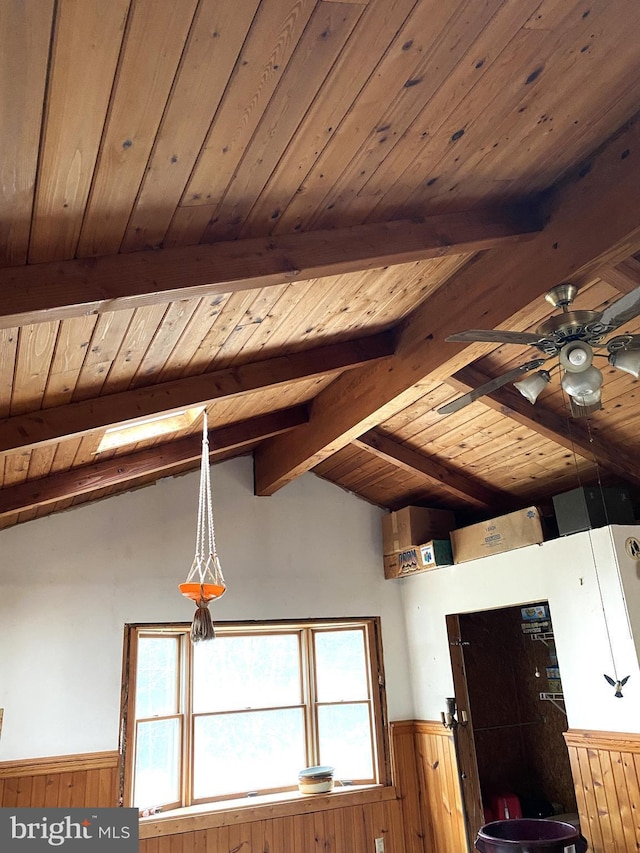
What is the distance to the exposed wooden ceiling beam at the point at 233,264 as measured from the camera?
1.94 m

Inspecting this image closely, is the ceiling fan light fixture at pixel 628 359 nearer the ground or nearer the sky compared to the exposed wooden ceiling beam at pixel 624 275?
nearer the ground

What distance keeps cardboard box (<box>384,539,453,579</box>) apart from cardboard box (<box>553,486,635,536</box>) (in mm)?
1226

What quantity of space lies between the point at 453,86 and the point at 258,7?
707mm

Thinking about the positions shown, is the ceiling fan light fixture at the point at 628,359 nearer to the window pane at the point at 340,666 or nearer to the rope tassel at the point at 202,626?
the rope tassel at the point at 202,626

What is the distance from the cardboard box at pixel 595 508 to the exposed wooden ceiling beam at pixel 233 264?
7.74ft

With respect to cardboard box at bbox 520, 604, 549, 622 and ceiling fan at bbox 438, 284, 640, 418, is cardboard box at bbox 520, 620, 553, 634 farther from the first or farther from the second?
ceiling fan at bbox 438, 284, 640, 418

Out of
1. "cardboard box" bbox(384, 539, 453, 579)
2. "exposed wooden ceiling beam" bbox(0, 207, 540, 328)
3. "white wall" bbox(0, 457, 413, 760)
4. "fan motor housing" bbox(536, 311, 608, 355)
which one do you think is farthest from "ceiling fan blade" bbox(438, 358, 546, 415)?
"white wall" bbox(0, 457, 413, 760)

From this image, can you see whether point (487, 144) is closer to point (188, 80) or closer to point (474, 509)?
point (188, 80)

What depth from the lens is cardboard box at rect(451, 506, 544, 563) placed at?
4.85m

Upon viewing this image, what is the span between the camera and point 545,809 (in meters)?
5.86

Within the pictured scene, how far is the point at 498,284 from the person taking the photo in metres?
3.07

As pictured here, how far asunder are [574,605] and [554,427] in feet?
4.10

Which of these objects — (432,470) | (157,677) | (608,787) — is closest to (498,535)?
(432,470)

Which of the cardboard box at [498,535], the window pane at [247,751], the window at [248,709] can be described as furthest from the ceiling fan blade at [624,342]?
the window pane at [247,751]
